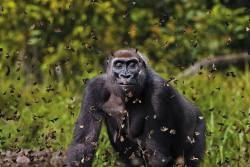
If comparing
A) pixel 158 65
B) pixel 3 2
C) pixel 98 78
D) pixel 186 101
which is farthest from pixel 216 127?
pixel 3 2

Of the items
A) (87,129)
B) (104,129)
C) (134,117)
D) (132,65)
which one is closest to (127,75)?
(132,65)

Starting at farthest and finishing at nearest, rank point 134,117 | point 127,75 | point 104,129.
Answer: point 104,129 → point 134,117 → point 127,75

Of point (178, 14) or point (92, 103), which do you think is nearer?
point (92, 103)

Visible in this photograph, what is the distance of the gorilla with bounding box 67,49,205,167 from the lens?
6211mm

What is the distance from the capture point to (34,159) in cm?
699

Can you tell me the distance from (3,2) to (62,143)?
301 centimetres

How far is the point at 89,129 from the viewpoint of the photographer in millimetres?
6352

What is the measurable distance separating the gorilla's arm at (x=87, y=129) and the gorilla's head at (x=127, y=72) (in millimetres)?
170

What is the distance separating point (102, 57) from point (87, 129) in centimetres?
420

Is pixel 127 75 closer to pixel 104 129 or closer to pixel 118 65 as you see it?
pixel 118 65

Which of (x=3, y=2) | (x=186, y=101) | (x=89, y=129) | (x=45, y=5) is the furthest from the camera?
(x=45, y=5)

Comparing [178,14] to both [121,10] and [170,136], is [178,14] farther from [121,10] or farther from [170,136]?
[170,136]

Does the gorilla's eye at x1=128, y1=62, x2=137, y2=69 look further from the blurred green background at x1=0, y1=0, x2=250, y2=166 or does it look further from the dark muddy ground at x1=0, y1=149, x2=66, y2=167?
the blurred green background at x1=0, y1=0, x2=250, y2=166

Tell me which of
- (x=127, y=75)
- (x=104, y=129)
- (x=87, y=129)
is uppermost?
(x=127, y=75)
